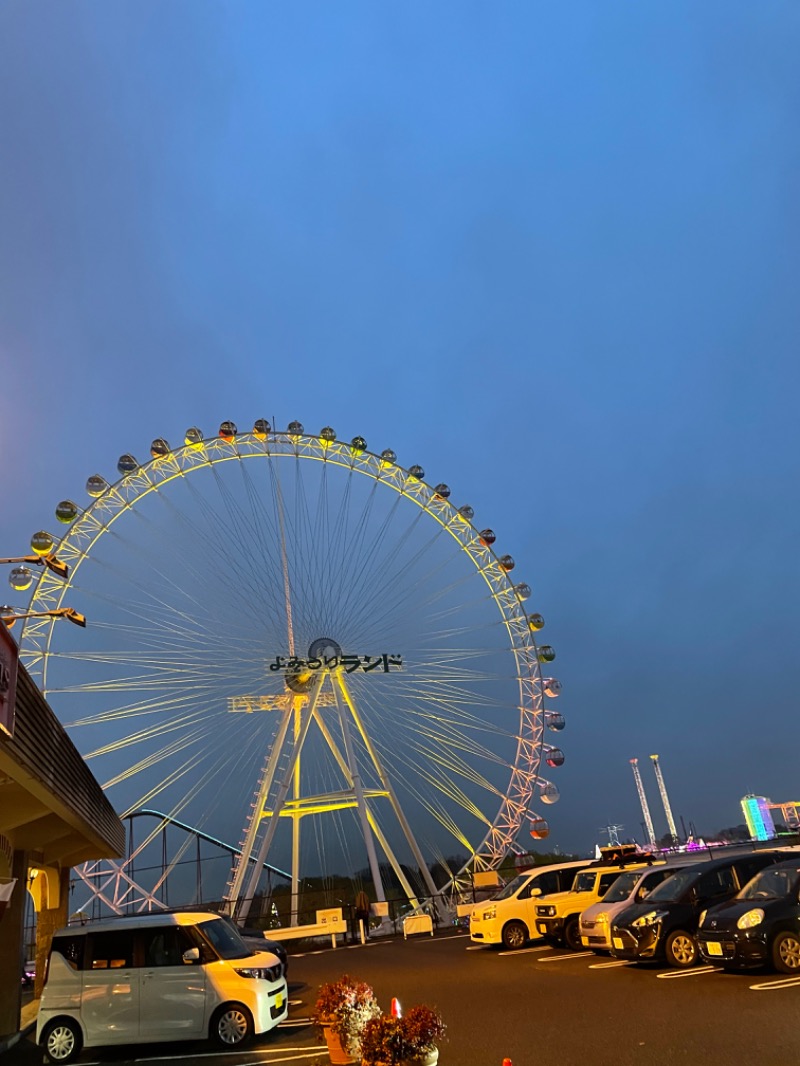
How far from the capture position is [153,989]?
387 inches

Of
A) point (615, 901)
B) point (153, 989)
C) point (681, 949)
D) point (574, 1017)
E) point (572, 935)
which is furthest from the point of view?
point (572, 935)

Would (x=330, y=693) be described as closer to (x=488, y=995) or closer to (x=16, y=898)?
(x=16, y=898)

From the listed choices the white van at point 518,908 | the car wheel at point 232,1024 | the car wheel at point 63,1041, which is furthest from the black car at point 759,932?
the car wheel at point 63,1041

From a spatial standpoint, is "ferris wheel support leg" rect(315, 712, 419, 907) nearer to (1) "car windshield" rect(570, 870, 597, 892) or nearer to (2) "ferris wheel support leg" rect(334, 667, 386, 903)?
(2) "ferris wheel support leg" rect(334, 667, 386, 903)

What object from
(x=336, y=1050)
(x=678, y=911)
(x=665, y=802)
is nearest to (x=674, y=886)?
(x=678, y=911)

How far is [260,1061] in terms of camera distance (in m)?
8.70

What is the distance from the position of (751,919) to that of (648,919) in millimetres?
2020

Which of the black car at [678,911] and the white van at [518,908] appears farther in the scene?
the white van at [518,908]

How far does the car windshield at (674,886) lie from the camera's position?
12.4 m

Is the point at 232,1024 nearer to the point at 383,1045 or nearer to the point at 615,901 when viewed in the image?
the point at 383,1045

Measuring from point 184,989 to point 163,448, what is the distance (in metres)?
18.8

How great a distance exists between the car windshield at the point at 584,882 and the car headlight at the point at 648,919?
4040 mm

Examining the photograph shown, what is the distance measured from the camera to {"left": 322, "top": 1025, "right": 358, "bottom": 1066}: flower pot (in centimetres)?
707

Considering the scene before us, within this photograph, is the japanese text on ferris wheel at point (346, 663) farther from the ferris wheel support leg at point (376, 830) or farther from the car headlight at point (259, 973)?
the car headlight at point (259, 973)
